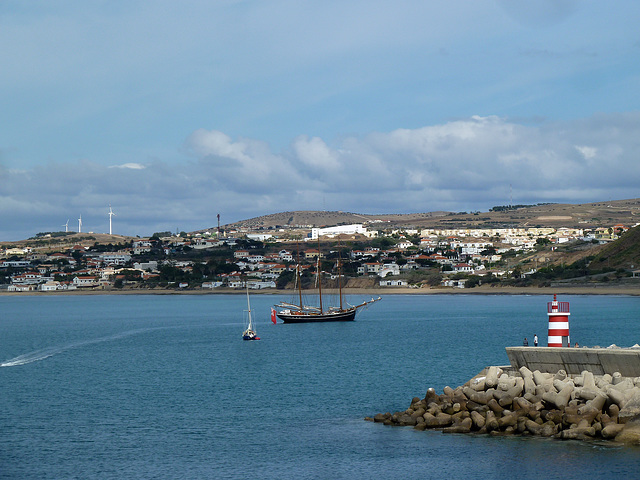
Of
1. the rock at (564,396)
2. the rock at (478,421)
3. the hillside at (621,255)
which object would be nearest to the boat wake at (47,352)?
the rock at (478,421)

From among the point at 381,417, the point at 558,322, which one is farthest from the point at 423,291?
the point at 558,322

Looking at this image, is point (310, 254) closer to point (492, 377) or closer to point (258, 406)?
point (258, 406)

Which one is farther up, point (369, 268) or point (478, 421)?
point (369, 268)

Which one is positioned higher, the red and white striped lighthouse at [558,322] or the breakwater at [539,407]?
the red and white striped lighthouse at [558,322]

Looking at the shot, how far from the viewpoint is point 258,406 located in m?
26.5

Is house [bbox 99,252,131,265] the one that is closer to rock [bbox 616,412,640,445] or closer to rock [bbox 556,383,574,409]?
rock [bbox 556,383,574,409]

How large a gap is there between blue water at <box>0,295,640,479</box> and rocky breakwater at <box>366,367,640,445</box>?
30 cm

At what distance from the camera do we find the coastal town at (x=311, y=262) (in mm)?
130500

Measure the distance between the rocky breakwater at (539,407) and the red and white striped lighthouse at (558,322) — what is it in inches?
32.7

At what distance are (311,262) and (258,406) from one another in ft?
407

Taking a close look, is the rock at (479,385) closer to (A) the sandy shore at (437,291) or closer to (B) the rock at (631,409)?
(B) the rock at (631,409)

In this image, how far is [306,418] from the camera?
2403cm

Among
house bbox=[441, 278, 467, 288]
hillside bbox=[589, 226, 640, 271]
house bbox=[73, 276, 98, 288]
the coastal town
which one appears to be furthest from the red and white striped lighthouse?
house bbox=[73, 276, 98, 288]

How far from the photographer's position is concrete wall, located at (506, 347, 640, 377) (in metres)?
19.1
